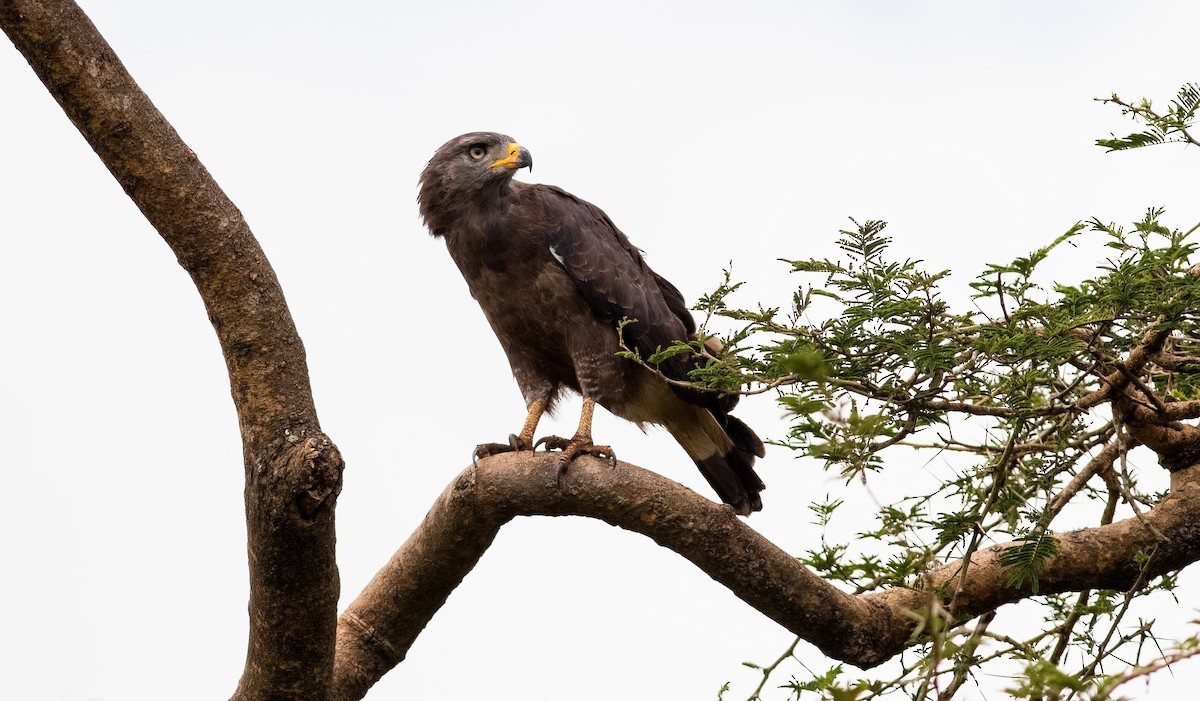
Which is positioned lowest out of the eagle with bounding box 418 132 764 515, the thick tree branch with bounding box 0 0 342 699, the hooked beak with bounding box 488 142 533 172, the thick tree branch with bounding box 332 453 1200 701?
the thick tree branch with bounding box 0 0 342 699

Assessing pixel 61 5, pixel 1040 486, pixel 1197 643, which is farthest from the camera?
pixel 1040 486

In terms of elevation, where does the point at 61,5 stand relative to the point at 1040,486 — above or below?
below

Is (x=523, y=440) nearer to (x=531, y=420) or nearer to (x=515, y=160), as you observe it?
(x=531, y=420)

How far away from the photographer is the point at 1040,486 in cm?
419

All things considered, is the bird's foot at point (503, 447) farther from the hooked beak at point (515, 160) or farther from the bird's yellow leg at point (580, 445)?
the hooked beak at point (515, 160)

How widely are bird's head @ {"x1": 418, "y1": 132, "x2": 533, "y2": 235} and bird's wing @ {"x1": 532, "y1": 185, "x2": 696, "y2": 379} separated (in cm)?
22

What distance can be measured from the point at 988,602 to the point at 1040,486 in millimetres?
620

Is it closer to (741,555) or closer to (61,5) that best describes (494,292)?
(741,555)

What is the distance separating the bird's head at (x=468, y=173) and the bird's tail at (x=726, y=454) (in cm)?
142

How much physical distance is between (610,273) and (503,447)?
101cm

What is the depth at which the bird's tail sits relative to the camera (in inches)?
237

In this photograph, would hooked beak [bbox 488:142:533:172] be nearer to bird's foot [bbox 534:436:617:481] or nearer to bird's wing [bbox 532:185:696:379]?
bird's wing [bbox 532:185:696:379]

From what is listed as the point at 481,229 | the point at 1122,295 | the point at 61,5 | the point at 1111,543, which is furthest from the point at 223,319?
the point at 1111,543

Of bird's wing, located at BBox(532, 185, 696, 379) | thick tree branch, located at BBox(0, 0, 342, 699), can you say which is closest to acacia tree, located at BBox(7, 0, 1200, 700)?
thick tree branch, located at BBox(0, 0, 342, 699)
